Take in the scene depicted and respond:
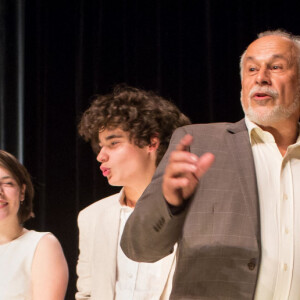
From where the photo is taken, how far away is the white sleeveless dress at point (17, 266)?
90.9 inches

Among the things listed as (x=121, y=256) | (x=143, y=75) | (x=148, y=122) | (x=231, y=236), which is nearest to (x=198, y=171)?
(x=231, y=236)

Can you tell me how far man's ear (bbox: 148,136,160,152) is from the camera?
8.18 ft

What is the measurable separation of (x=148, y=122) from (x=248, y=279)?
1308 millimetres

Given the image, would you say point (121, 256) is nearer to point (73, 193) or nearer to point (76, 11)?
point (73, 193)

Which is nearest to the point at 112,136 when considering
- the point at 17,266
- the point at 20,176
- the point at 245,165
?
the point at 20,176

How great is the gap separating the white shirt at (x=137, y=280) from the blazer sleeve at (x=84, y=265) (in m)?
0.21

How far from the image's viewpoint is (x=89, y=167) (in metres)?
3.09

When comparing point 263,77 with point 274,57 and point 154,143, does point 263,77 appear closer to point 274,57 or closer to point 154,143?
point 274,57

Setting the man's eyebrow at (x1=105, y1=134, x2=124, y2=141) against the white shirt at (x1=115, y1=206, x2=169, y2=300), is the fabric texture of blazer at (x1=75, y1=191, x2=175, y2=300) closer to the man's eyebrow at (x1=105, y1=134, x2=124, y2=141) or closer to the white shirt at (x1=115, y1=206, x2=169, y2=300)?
the white shirt at (x1=115, y1=206, x2=169, y2=300)

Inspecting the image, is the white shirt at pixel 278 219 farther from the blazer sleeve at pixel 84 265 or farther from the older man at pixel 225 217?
the blazer sleeve at pixel 84 265

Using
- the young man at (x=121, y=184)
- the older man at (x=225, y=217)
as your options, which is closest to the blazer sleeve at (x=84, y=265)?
the young man at (x=121, y=184)

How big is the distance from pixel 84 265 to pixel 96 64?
1.25m

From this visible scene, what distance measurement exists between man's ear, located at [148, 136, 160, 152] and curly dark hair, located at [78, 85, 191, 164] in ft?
0.05

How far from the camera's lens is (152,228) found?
1338 mm
